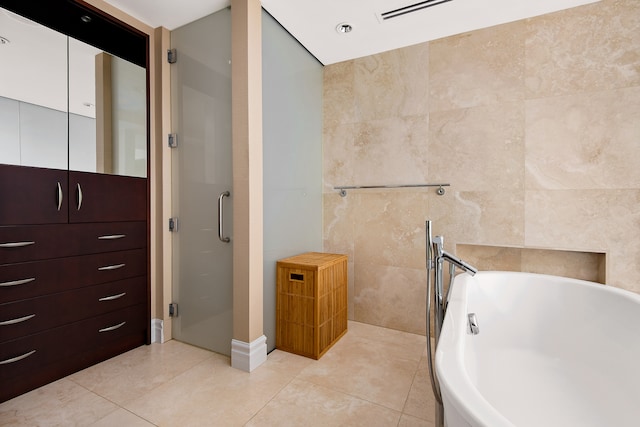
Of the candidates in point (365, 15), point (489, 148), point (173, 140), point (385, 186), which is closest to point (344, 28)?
point (365, 15)

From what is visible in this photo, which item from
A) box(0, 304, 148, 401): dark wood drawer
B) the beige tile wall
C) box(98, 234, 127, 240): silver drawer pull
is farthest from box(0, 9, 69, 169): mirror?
the beige tile wall

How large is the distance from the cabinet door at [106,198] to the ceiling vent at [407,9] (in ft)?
6.75

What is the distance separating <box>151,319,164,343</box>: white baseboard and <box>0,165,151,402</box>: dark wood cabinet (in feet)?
0.14

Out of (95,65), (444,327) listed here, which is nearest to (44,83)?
(95,65)

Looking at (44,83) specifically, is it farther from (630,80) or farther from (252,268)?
(630,80)

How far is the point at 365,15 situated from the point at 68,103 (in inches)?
76.9

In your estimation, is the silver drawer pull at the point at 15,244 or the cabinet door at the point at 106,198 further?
the cabinet door at the point at 106,198

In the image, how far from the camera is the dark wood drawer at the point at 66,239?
1.49m

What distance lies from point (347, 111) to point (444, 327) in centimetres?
206

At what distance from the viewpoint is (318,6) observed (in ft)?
6.29

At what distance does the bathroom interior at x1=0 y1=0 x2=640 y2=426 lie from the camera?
1637mm

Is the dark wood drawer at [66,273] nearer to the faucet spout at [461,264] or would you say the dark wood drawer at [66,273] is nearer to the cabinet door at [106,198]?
the cabinet door at [106,198]

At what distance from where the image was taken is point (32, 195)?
1.55 m

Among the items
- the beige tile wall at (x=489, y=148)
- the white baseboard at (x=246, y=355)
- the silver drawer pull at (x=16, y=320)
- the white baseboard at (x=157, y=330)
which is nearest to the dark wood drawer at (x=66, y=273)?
the silver drawer pull at (x=16, y=320)
